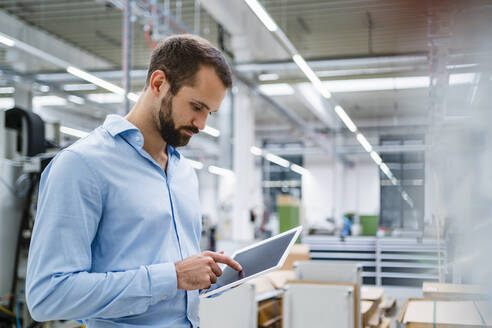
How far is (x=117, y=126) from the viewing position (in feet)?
3.68

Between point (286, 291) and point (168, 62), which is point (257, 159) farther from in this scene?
point (168, 62)

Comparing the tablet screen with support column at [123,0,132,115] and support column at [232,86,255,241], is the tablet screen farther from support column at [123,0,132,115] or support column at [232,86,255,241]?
support column at [232,86,255,241]

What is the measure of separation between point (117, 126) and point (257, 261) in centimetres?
50

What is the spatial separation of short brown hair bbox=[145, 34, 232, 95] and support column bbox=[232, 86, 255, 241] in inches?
291

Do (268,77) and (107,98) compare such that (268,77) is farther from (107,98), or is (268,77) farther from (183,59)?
(183,59)

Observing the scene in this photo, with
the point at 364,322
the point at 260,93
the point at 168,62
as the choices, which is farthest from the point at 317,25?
the point at 168,62

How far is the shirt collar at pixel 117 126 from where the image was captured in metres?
1.11

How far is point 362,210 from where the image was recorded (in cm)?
1614

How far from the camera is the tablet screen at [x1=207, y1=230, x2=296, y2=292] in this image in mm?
1213

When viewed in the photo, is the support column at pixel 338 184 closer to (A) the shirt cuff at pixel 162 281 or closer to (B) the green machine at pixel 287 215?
(B) the green machine at pixel 287 215

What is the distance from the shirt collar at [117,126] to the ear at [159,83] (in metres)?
0.09

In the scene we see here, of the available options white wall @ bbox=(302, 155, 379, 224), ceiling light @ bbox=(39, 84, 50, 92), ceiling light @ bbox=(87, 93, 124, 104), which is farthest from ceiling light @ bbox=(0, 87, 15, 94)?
white wall @ bbox=(302, 155, 379, 224)

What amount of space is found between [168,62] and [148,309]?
55cm

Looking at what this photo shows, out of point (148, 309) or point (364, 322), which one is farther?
point (364, 322)
